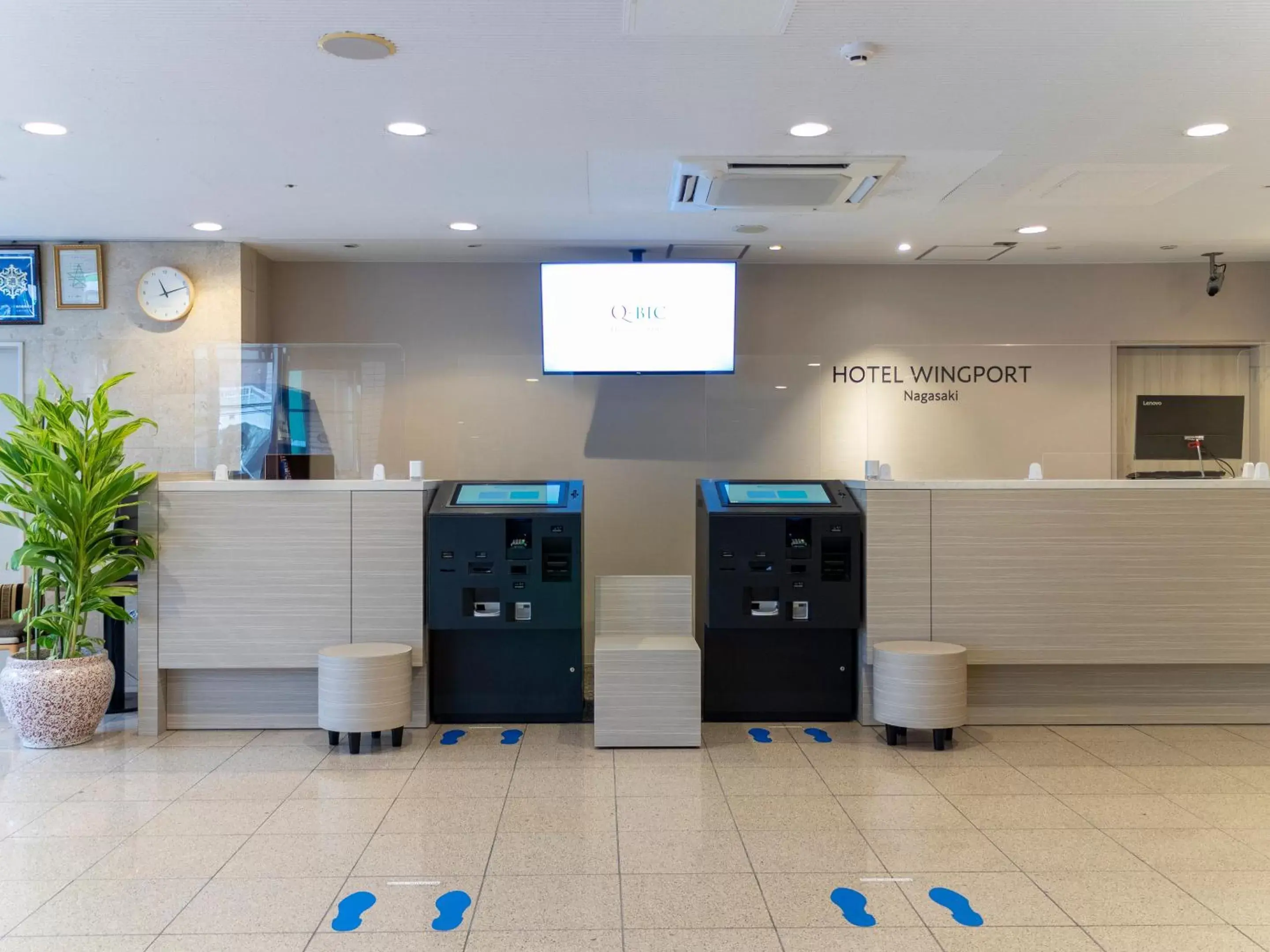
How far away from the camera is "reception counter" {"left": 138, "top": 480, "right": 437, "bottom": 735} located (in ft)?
16.0

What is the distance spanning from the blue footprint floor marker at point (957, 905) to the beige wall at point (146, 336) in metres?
5.18

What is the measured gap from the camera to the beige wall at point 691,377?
7043mm

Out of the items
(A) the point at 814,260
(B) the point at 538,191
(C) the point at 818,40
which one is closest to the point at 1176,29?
(C) the point at 818,40

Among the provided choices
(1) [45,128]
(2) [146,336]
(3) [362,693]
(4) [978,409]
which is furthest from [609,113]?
(2) [146,336]

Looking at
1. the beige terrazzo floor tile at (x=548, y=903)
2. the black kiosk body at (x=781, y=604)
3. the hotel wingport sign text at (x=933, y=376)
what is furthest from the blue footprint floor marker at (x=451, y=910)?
the hotel wingport sign text at (x=933, y=376)

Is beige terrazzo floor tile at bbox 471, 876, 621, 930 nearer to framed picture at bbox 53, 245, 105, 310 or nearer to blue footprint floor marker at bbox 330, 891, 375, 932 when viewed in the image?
blue footprint floor marker at bbox 330, 891, 375, 932

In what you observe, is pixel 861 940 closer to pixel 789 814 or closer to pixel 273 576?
pixel 789 814

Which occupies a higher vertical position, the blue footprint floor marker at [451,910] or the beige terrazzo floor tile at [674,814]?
the blue footprint floor marker at [451,910]

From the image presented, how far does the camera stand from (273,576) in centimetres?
488

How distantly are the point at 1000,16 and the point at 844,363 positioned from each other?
13.7ft

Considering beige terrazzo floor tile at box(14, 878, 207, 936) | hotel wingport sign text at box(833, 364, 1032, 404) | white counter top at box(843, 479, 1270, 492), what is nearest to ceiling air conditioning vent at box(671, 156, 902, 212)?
white counter top at box(843, 479, 1270, 492)

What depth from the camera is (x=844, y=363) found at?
722 cm

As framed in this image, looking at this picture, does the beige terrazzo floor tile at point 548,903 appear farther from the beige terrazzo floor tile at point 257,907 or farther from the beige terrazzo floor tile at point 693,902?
the beige terrazzo floor tile at point 257,907

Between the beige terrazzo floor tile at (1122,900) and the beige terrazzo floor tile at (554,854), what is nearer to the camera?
the beige terrazzo floor tile at (1122,900)
